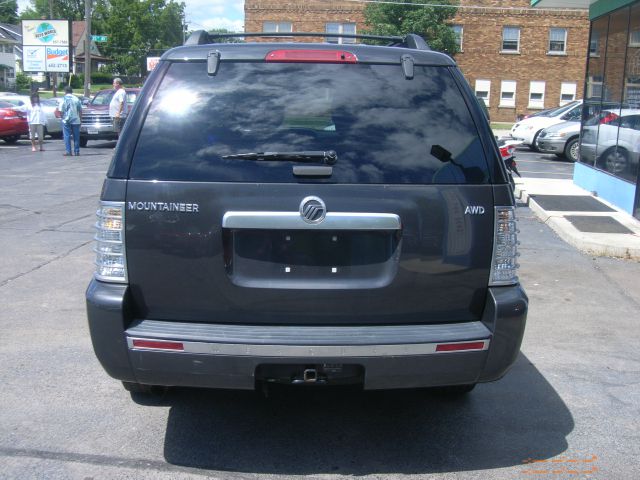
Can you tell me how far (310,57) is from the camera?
350cm

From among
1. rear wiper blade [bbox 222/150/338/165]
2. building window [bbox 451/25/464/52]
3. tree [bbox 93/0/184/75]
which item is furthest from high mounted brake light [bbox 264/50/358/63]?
tree [bbox 93/0/184/75]

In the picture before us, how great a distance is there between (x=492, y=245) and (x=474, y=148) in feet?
1.60

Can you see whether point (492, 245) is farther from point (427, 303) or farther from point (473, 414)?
point (473, 414)

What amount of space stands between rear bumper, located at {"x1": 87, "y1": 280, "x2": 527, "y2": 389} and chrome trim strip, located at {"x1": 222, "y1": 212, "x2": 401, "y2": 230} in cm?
48

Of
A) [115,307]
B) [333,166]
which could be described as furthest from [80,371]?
[333,166]

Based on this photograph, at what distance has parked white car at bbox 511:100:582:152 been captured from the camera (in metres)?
22.1

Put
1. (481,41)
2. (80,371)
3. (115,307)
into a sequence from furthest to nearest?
(481,41)
(80,371)
(115,307)

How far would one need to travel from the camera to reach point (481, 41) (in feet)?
135

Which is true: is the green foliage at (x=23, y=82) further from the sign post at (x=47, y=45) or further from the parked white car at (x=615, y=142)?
the parked white car at (x=615, y=142)

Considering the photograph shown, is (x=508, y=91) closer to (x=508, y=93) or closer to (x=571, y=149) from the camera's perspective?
(x=508, y=93)

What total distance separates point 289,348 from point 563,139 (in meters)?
18.3

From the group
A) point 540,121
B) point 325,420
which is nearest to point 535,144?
point 540,121

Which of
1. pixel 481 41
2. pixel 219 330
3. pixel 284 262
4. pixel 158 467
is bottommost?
pixel 158 467

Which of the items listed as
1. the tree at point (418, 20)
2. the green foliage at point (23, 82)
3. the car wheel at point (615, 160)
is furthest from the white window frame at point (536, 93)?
the green foliage at point (23, 82)
